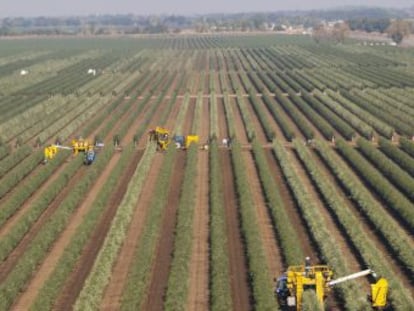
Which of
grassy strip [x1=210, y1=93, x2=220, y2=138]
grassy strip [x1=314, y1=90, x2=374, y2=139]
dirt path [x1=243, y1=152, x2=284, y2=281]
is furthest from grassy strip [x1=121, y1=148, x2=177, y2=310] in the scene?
grassy strip [x1=314, y1=90, x2=374, y2=139]

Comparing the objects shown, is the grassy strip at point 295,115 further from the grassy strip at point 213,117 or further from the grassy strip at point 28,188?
the grassy strip at point 28,188

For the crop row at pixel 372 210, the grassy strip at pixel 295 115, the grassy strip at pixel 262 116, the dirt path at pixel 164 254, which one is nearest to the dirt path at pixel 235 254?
the dirt path at pixel 164 254

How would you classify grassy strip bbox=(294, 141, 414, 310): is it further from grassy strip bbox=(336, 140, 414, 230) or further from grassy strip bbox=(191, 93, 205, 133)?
grassy strip bbox=(191, 93, 205, 133)

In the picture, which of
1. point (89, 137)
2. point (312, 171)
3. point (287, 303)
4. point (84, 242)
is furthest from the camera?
point (89, 137)

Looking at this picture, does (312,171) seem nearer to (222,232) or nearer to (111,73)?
(222,232)

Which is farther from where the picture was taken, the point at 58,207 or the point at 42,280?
the point at 58,207

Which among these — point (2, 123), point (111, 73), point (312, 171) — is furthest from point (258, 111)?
point (111, 73)

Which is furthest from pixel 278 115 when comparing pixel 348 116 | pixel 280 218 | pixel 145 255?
pixel 145 255
